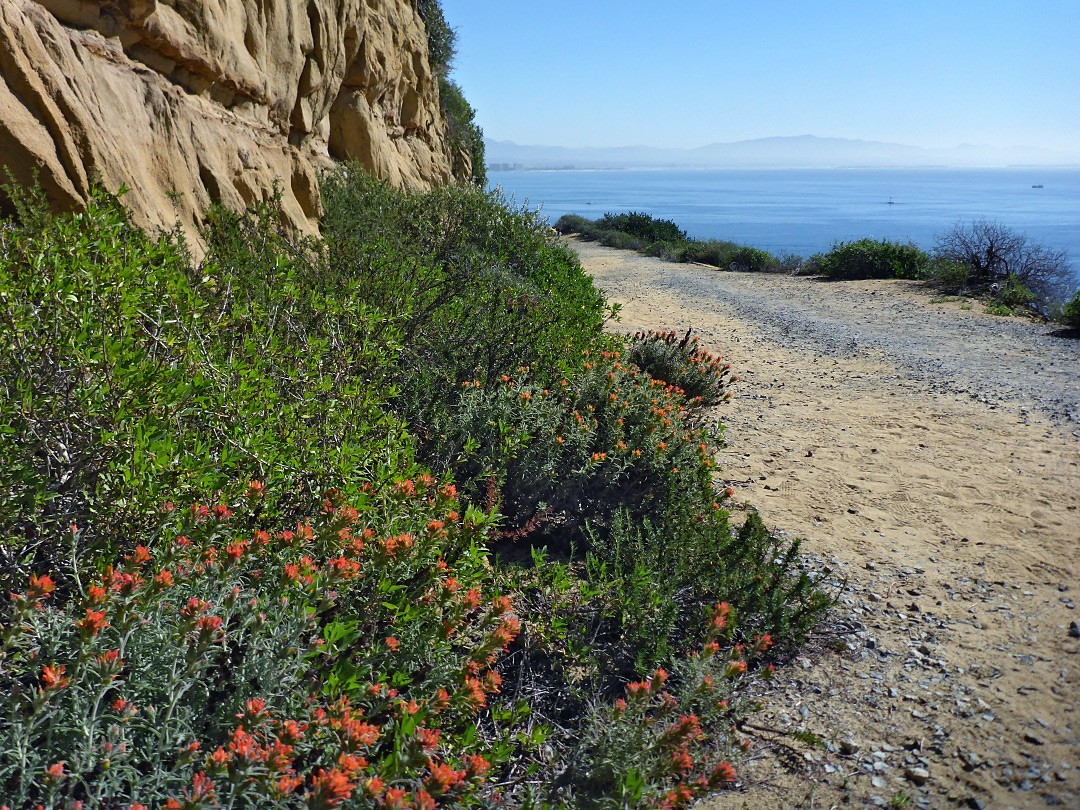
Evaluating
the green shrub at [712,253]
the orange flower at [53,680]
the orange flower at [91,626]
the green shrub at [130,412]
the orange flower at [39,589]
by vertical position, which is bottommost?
the orange flower at [53,680]

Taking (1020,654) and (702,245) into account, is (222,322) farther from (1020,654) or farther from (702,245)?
(702,245)

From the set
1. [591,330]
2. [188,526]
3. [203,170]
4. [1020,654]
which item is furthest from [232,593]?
[203,170]

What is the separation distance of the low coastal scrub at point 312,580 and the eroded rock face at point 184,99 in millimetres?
533

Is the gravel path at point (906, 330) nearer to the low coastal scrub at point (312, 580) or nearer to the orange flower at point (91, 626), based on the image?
the low coastal scrub at point (312, 580)

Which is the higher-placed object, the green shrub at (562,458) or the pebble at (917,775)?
the green shrub at (562,458)

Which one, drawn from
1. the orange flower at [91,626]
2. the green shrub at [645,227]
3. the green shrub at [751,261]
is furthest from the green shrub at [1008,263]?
the orange flower at [91,626]

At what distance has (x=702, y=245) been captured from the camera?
2369 centimetres

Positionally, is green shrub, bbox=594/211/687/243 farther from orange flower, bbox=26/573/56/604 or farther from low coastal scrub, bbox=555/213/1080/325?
orange flower, bbox=26/573/56/604

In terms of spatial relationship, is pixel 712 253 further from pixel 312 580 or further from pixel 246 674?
pixel 246 674

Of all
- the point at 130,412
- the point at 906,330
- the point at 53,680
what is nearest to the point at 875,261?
the point at 906,330

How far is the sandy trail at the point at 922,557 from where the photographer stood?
2.55 metres

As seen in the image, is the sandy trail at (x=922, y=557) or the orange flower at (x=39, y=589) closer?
the orange flower at (x=39, y=589)

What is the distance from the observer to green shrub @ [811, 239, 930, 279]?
1670 cm

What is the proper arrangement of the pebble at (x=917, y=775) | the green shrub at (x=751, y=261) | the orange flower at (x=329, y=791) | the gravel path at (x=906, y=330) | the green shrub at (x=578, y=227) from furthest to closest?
the green shrub at (x=578, y=227) < the green shrub at (x=751, y=261) < the gravel path at (x=906, y=330) < the pebble at (x=917, y=775) < the orange flower at (x=329, y=791)
